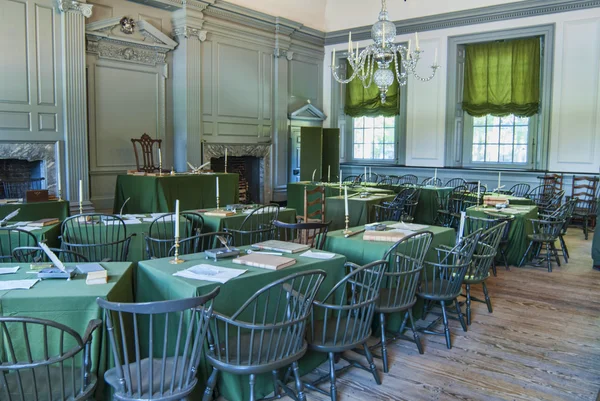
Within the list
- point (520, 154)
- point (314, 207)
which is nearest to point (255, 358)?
point (314, 207)

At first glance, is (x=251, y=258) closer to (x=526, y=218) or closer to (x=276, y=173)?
(x=526, y=218)

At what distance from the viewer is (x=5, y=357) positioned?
7.87ft

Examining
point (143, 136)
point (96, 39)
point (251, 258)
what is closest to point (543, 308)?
point (251, 258)

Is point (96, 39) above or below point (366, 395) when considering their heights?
above

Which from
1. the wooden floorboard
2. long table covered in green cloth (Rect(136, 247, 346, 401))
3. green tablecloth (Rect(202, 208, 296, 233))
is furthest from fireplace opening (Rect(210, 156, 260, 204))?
long table covered in green cloth (Rect(136, 247, 346, 401))

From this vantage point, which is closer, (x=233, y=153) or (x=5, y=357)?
(x=5, y=357)

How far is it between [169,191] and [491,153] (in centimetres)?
706

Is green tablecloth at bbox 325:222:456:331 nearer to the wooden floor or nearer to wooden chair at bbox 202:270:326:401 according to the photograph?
the wooden floor

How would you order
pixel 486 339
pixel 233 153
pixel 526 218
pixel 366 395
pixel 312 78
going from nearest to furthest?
1. pixel 366 395
2. pixel 486 339
3. pixel 526 218
4. pixel 233 153
5. pixel 312 78

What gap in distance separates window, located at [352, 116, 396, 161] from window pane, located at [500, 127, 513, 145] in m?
2.52

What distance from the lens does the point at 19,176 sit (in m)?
7.75

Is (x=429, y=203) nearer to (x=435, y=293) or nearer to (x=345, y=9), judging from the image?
(x=435, y=293)

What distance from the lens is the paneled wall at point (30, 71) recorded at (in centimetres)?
724

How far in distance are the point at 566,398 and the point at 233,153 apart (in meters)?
8.53
